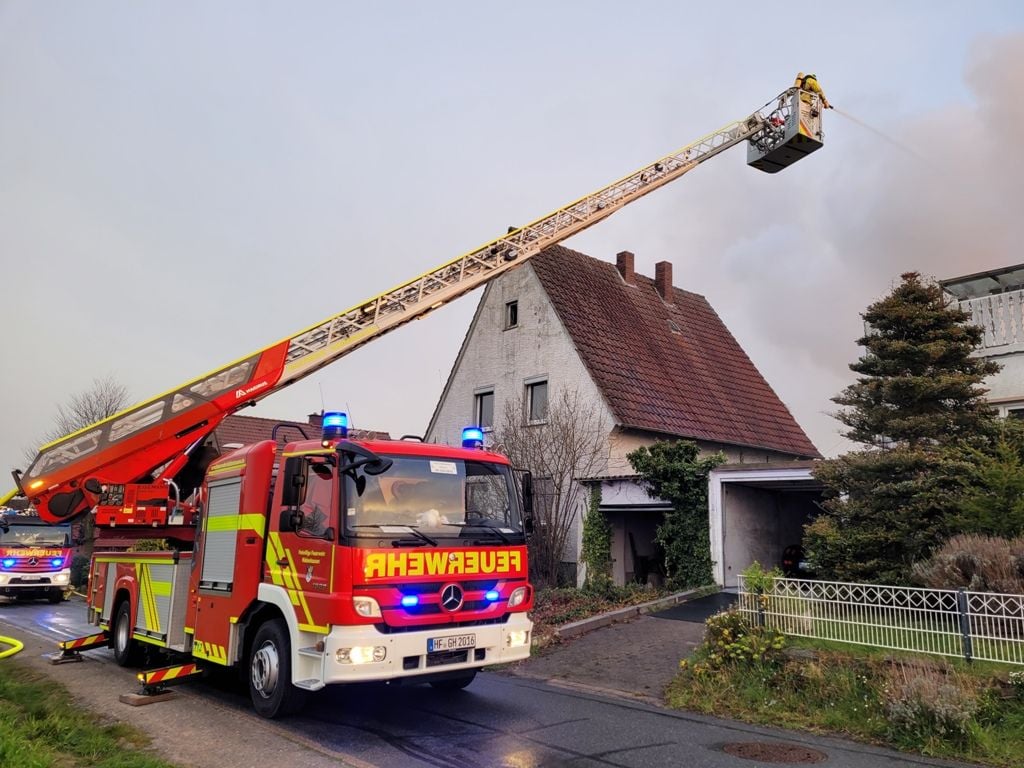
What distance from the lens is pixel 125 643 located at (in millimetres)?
10594

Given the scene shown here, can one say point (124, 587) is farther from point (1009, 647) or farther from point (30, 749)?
point (1009, 647)

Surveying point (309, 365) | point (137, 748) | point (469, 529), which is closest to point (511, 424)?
point (309, 365)

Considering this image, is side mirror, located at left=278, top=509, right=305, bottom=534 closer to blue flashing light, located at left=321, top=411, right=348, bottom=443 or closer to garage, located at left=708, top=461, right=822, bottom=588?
blue flashing light, located at left=321, top=411, right=348, bottom=443

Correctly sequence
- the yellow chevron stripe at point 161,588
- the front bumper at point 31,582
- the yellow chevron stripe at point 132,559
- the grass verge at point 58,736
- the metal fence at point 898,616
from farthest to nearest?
1. the front bumper at point 31,582
2. the yellow chevron stripe at point 132,559
3. the yellow chevron stripe at point 161,588
4. the metal fence at point 898,616
5. the grass verge at point 58,736

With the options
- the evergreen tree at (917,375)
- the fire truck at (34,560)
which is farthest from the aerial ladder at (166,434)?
the fire truck at (34,560)

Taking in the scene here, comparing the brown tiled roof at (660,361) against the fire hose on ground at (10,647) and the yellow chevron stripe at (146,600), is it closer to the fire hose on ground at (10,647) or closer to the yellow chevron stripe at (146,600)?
the yellow chevron stripe at (146,600)

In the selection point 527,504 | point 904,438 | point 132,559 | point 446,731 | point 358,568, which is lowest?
point 446,731

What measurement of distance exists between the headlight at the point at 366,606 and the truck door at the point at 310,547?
0.84ft

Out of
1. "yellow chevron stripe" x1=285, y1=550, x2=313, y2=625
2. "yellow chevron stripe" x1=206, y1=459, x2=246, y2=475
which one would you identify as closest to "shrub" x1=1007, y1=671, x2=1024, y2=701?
"yellow chevron stripe" x1=285, y1=550, x2=313, y2=625

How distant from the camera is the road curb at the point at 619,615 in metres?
12.6

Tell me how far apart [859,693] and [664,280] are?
21.1 m

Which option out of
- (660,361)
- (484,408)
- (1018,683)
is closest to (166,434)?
(1018,683)

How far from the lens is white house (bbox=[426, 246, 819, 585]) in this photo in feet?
57.2

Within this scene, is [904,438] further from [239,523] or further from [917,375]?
[239,523]
